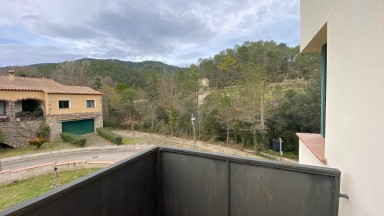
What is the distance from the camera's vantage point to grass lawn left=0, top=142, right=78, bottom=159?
41.6 feet

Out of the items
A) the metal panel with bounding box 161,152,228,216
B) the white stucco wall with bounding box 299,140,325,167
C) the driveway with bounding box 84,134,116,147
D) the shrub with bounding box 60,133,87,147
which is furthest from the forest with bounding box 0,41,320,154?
the metal panel with bounding box 161,152,228,216

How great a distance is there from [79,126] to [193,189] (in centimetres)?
1853

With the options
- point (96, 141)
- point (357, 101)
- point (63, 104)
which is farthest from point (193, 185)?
point (63, 104)

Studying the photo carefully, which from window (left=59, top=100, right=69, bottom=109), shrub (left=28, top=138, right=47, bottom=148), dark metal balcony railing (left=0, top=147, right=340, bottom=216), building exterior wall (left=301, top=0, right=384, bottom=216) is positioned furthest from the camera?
window (left=59, top=100, right=69, bottom=109)

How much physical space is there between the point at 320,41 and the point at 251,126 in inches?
516

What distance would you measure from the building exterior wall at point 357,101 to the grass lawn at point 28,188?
8.65m

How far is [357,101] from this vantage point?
4.30 feet

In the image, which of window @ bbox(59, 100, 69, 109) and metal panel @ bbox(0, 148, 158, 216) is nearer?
metal panel @ bbox(0, 148, 158, 216)

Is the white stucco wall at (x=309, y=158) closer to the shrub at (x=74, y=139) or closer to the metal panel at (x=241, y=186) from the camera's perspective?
the metal panel at (x=241, y=186)

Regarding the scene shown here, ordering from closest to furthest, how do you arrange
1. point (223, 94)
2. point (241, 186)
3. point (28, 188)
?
1. point (241, 186)
2. point (28, 188)
3. point (223, 94)

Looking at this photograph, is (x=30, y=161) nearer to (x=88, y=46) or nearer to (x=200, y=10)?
(x=200, y=10)

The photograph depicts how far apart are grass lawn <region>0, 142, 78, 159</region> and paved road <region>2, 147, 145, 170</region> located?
1.47 metres

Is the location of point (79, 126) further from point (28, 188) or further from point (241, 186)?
point (241, 186)

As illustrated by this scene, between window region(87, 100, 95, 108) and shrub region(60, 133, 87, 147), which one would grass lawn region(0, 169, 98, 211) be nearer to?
shrub region(60, 133, 87, 147)
